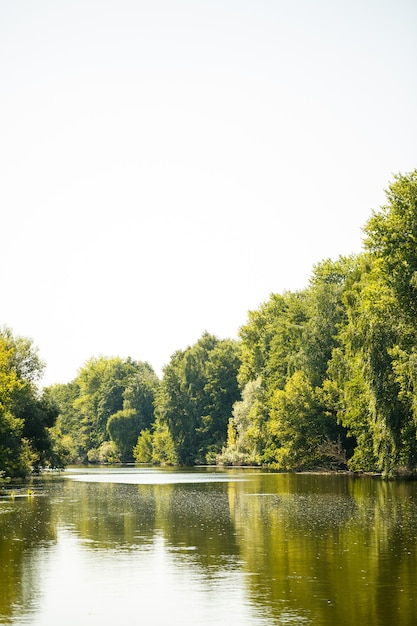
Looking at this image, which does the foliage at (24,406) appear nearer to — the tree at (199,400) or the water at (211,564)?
the water at (211,564)

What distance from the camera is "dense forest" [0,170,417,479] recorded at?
5641 centimetres

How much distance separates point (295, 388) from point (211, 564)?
6616 cm

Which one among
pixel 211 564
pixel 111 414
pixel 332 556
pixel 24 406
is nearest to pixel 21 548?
pixel 211 564

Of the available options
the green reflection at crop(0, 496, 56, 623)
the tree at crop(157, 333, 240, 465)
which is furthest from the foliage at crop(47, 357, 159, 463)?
the green reflection at crop(0, 496, 56, 623)

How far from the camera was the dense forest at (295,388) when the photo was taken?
5641 centimetres

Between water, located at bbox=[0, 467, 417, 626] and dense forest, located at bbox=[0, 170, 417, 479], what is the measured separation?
1506 cm

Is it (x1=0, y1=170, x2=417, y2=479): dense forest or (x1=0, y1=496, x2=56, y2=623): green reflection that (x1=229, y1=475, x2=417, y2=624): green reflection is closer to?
(x1=0, y1=496, x2=56, y2=623): green reflection

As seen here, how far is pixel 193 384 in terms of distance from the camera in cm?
14012

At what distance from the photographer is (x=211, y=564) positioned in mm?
23547

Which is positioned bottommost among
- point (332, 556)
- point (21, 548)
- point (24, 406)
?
point (332, 556)

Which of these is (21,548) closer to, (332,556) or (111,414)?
(332,556)

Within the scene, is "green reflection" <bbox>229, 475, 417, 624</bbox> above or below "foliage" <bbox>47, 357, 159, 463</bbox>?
below

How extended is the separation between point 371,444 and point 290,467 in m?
20.1

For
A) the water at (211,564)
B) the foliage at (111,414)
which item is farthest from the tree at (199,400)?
the water at (211,564)
